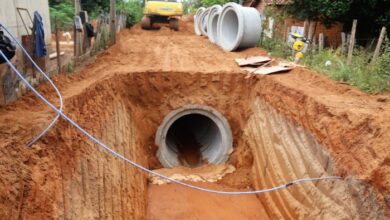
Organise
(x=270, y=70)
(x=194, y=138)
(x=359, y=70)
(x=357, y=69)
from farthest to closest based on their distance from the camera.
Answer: (x=194, y=138)
(x=270, y=70)
(x=357, y=69)
(x=359, y=70)

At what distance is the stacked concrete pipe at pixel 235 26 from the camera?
10.6m

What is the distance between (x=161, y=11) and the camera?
61.8 ft

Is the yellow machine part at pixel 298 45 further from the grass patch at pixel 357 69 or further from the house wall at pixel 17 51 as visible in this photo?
the house wall at pixel 17 51

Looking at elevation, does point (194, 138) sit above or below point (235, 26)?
below

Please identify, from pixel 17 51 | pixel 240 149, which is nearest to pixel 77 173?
pixel 17 51

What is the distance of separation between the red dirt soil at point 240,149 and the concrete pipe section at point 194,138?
20.2 inches

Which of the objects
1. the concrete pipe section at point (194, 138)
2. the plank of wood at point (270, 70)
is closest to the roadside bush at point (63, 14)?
the concrete pipe section at point (194, 138)

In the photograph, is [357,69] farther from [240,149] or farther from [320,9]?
[320,9]

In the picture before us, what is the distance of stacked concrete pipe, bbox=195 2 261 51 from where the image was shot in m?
10.6

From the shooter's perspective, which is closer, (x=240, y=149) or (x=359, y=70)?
(x=359, y=70)

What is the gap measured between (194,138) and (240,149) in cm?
314

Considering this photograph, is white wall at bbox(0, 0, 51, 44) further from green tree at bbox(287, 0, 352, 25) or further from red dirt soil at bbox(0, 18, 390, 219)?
green tree at bbox(287, 0, 352, 25)

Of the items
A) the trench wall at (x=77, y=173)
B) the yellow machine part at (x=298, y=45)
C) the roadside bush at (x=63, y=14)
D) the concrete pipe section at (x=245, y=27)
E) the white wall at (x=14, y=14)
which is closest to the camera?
the trench wall at (x=77, y=173)

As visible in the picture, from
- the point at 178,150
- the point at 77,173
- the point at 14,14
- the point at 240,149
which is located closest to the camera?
the point at 77,173
